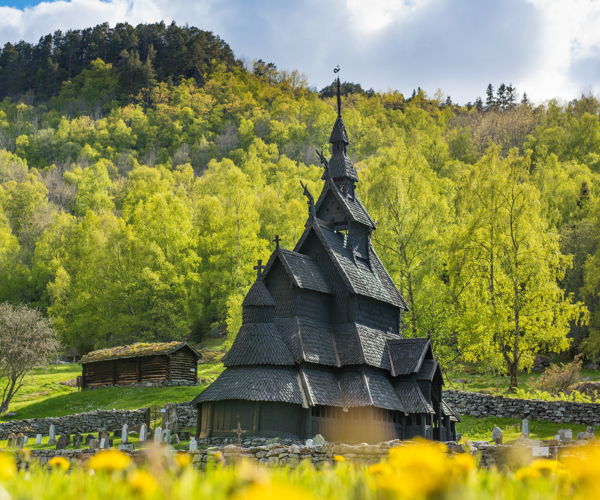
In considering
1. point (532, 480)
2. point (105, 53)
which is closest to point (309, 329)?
point (532, 480)

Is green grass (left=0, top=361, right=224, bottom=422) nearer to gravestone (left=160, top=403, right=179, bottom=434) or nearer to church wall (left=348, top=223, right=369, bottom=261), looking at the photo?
gravestone (left=160, top=403, right=179, bottom=434)

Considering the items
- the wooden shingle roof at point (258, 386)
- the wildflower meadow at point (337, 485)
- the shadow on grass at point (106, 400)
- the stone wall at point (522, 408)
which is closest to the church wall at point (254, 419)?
the wooden shingle roof at point (258, 386)

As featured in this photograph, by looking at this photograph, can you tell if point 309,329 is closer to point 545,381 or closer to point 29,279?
point 545,381

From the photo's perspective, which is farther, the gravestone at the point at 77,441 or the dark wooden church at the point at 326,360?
the gravestone at the point at 77,441

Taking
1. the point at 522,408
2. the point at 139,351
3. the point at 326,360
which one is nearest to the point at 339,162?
the point at 326,360

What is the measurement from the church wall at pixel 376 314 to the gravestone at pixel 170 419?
9.99 meters

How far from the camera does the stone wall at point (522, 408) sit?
26734 millimetres

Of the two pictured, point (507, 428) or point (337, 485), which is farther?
point (507, 428)

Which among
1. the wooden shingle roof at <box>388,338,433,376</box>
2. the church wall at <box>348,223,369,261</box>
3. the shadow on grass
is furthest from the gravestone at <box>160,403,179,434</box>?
the church wall at <box>348,223,369,261</box>

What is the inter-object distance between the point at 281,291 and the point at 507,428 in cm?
1253

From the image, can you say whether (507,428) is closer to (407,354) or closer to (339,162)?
(407,354)

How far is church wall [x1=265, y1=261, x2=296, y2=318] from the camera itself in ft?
83.5

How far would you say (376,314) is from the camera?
91.5 ft

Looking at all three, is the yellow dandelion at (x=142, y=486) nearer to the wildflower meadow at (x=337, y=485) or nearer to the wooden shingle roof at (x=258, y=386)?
the wildflower meadow at (x=337, y=485)
